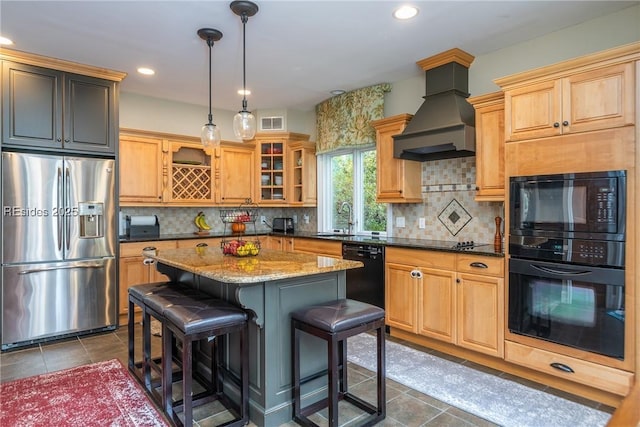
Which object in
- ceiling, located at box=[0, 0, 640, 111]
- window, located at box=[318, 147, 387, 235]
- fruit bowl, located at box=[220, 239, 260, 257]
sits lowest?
fruit bowl, located at box=[220, 239, 260, 257]

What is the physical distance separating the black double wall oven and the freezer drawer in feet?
12.8

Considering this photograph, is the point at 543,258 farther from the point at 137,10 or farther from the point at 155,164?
the point at 155,164

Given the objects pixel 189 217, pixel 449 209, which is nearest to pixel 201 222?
pixel 189 217

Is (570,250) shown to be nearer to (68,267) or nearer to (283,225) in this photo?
(283,225)

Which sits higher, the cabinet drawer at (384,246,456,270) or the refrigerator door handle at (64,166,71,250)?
the refrigerator door handle at (64,166,71,250)

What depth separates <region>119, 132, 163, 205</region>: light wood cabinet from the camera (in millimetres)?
4496

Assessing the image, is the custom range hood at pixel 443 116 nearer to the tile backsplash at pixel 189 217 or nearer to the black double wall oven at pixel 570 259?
the black double wall oven at pixel 570 259

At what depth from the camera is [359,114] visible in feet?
15.4

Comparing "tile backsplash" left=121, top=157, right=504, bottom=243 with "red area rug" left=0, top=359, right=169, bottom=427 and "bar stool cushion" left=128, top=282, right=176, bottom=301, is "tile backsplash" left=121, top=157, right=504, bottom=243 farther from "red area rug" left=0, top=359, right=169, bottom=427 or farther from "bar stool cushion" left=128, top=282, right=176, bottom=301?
"red area rug" left=0, top=359, right=169, bottom=427

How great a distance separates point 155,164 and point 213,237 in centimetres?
118

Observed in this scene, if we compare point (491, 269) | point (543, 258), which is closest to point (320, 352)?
point (491, 269)

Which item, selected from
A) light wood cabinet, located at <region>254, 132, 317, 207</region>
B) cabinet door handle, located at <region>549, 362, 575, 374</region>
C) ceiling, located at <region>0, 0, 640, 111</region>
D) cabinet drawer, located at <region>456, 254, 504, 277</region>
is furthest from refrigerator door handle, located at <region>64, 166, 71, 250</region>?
cabinet door handle, located at <region>549, 362, 575, 374</region>

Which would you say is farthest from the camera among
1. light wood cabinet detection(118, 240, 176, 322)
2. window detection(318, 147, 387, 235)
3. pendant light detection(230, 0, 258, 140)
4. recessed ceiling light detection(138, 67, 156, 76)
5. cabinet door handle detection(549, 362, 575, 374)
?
window detection(318, 147, 387, 235)

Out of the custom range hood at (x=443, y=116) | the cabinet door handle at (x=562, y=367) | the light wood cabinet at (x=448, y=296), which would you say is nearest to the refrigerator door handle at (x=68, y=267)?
the light wood cabinet at (x=448, y=296)
